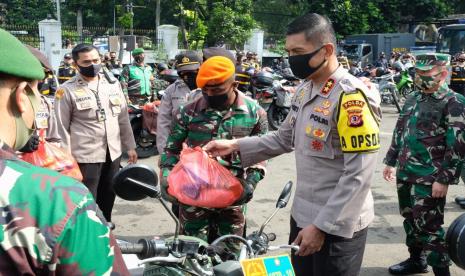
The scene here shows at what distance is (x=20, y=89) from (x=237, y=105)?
2.21m

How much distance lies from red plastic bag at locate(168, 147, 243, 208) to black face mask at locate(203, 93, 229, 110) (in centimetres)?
56

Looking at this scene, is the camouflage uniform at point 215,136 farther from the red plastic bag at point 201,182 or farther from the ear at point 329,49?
the ear at point 329,49

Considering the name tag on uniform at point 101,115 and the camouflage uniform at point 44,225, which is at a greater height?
the camouflage uniform at point 44,225

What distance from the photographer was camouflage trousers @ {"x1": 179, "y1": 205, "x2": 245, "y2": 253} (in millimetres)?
3154

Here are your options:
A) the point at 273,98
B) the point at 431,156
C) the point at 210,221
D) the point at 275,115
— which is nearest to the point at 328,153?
the point at 210,221

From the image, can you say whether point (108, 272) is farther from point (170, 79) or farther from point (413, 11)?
point (413, 11)

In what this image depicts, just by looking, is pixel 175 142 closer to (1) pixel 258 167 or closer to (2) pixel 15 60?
(1) pixel 258 167

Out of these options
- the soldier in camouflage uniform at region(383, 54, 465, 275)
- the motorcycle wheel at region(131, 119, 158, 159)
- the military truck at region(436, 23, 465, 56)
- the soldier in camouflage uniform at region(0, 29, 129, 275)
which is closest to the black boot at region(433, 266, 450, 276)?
the soldier in camouflage uniform at region(383, 54, 465, 275)

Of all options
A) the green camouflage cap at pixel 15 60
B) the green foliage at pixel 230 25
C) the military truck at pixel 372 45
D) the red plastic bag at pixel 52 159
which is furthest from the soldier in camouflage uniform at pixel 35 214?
the military truck at pixel 372 45

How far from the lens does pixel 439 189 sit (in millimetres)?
3648

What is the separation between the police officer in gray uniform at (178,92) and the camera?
16.3 ft

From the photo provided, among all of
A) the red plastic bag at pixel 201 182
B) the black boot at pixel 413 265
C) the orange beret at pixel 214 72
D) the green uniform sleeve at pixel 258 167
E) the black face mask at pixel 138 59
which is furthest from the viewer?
the black face mask at pixel 138 59

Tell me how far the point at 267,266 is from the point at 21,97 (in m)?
1.02

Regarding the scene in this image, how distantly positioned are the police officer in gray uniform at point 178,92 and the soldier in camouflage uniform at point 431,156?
2.14 m
